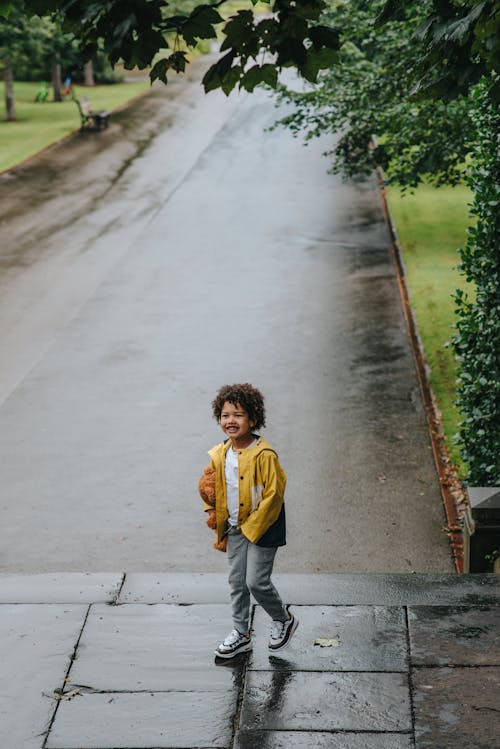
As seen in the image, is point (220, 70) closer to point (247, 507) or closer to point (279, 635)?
point (247, 507)

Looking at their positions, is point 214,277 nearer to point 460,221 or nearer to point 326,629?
A: point 460,221

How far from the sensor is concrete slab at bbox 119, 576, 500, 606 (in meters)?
6.59

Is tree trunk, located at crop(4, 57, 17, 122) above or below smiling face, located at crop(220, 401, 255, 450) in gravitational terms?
below

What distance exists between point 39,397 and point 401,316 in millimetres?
6440

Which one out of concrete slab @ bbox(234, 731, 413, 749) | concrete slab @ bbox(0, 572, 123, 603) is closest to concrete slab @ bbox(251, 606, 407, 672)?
concrete slab @ bbox(234, 731, 413, 749)

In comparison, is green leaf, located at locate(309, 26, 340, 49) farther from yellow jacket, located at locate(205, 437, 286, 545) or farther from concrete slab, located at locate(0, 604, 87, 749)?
concrete slab, located at locate(0, 604, 87, 749)

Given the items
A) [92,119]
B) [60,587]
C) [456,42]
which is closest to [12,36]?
[92,119]

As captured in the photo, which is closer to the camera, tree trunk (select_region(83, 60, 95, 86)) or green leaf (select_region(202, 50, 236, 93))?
green leaf (select_region(202, 50, 236, 93))

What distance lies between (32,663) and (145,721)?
106 cm

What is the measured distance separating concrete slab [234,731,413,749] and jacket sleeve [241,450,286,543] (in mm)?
1071

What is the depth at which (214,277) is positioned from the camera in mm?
18719

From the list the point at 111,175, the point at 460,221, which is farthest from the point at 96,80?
the point at 460,221

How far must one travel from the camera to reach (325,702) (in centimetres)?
530

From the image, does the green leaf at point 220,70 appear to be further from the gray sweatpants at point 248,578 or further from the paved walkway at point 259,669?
the paved walkway at point 259,669
